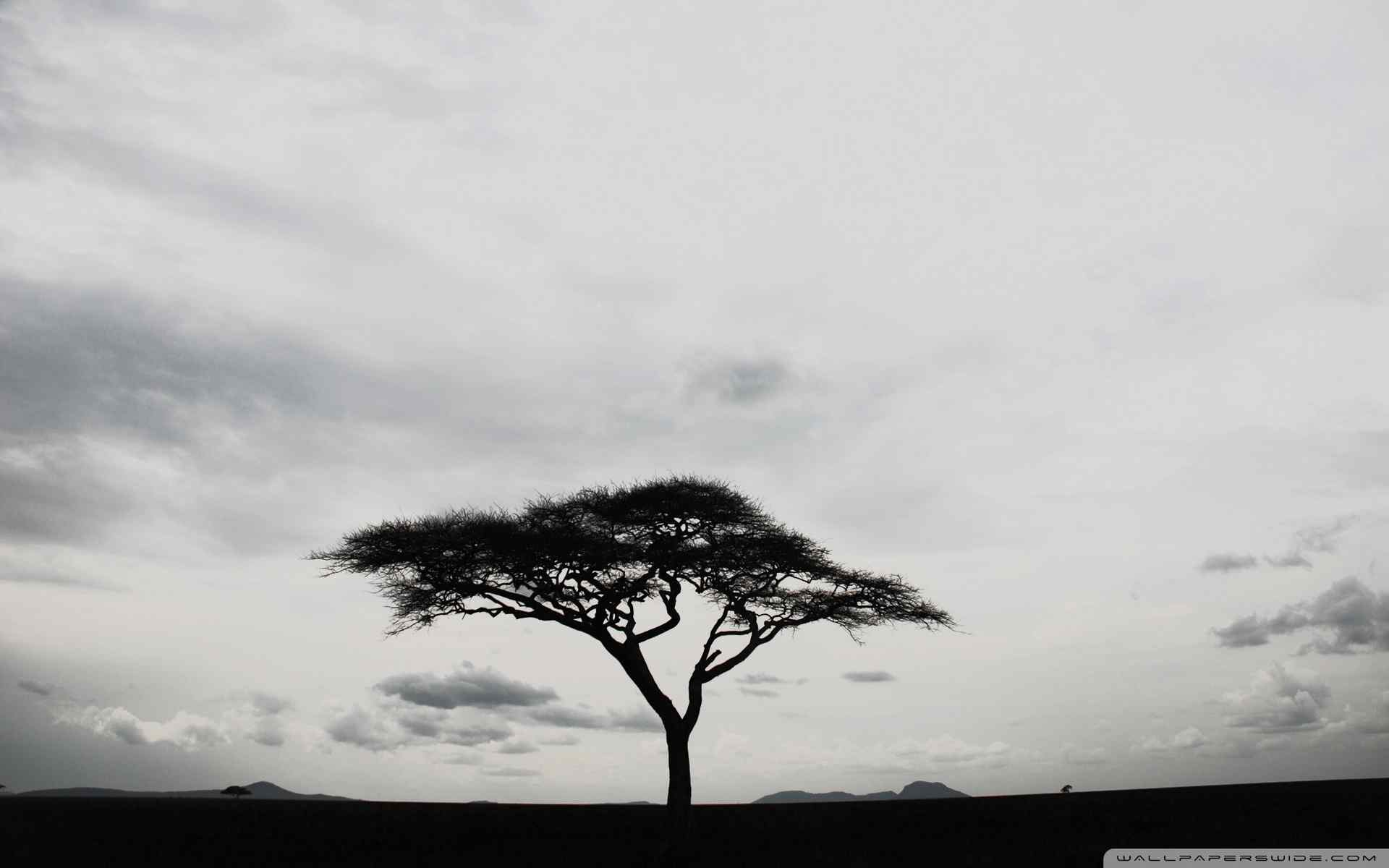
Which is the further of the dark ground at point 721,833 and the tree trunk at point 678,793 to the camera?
the tree trunk at point 678,793

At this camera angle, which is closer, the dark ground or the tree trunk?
the dark ground

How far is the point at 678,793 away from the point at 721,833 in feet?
19.1

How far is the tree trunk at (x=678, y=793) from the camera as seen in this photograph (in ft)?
84.4

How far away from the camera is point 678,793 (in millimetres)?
26797

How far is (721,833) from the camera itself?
3156cm

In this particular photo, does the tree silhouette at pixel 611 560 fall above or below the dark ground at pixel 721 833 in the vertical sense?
above

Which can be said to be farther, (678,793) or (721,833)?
(721,833)

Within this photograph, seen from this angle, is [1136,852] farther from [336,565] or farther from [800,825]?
[336,565]

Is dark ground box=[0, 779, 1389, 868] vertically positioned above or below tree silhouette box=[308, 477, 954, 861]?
below

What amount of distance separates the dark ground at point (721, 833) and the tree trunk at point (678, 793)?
67 centimetres

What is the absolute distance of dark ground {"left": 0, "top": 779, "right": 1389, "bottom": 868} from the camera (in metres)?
23.1

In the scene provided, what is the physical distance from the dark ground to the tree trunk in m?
0.67

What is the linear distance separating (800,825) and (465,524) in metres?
16.3

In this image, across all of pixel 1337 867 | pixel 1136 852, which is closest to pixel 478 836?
pixel 1136 852
